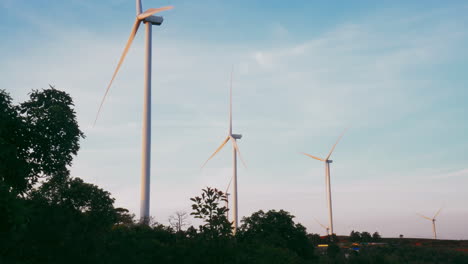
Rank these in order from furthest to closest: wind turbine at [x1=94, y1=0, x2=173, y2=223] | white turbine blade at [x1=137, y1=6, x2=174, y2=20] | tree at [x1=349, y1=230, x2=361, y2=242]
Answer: tree at [x1=349, y1=230, x2=361, y2=242]
white turbine blade at [x1=137, y1=6, x2=174, y2=20]
wind turbine at [x1=94, y1=0, x2=173, y2=223]

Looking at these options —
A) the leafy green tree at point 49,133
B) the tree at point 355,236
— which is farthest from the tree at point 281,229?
the tree at point 355,236

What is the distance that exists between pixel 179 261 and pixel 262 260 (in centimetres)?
632

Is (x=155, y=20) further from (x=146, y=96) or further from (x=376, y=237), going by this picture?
(x=376, y=237)

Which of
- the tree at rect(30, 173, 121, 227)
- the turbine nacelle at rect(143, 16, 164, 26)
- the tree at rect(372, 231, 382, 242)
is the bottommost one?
the tree at rect(372, 231, 382, 242)

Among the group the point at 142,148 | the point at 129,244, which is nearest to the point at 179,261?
the point at 129,244

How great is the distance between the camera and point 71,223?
67.3ft

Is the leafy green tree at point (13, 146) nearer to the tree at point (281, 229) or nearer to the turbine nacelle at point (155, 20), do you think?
the turbine nacelle at point (155, 20)

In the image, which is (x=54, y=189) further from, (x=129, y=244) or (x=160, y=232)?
(x=129, y=244)

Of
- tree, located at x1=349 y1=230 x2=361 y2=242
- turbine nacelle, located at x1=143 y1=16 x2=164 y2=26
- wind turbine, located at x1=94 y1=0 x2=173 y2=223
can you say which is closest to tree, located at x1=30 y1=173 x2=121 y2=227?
wind turbine, located at x1=94 y1=0 x2=173 y2=223

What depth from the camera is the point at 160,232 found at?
146 ft

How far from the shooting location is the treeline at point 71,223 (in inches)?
769

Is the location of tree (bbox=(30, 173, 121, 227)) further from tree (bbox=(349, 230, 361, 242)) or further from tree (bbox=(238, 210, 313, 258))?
tree (bbox=(349, 230, 361, 242))

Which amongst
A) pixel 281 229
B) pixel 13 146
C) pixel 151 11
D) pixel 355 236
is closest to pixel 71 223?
pixel 13 146

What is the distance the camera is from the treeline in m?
19.5
